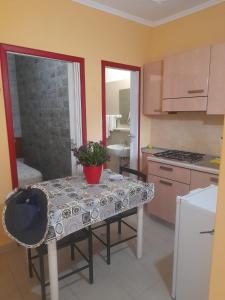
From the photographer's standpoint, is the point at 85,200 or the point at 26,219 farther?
the point at 85,200

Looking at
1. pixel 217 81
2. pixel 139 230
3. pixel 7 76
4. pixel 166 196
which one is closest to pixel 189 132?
pixel 217 81

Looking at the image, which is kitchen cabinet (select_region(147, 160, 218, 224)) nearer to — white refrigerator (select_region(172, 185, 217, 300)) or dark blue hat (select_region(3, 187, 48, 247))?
white refrigerator (select_region(172, 185, 217, 300))

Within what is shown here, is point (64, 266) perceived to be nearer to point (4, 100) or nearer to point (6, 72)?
point (4, 100)

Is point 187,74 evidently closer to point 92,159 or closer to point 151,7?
point 151,7

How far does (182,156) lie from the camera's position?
2717 millimetres

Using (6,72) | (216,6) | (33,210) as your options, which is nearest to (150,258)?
(33,210)

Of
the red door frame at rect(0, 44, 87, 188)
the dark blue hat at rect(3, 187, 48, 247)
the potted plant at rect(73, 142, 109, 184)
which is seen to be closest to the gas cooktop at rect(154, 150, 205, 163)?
the potted plant at rect(73, 142, 109, 184)

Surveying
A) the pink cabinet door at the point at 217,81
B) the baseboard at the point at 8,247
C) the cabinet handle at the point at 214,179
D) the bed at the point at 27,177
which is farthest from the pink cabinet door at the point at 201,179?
the bed at the point at 27,177

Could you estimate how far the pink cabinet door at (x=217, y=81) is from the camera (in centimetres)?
225

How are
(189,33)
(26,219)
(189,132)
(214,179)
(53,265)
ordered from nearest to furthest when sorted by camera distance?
(26,219), (53,265), (214,179), (189,33), (189,132)

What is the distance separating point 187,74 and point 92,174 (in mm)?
1651

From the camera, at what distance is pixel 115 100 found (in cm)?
440

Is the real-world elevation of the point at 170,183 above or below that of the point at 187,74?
below

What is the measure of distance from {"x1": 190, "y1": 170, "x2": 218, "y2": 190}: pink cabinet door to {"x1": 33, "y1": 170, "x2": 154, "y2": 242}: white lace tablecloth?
682mm
